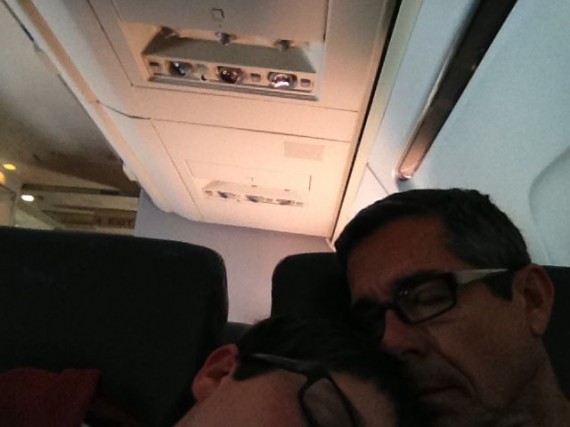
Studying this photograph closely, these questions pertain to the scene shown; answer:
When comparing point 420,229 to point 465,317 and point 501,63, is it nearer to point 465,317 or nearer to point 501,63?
point 465,317

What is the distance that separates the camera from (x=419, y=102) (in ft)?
5.11

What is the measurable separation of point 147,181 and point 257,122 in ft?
3.81

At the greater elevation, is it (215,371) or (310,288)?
(310,288)

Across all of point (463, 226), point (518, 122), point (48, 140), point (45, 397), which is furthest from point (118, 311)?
point (48, 140)

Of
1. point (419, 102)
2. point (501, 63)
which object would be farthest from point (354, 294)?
point (419, 102)

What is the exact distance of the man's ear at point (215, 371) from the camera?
73 cm

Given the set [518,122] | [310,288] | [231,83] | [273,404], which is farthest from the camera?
[231,83]

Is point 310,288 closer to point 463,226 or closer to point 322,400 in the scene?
point 463,226

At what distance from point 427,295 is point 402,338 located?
0.09 m

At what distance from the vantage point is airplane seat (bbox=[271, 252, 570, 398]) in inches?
38.0

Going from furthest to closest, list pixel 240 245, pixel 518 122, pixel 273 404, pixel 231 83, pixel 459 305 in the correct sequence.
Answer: pixel 240 245 < pixel 231 83 < pixel 518 122 < pixel 459 305 < pixel 273 404

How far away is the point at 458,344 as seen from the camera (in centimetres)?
84

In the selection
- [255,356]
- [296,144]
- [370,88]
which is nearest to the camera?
[255,356]

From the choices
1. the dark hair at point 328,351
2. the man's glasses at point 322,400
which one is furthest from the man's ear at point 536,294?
the man's glasses at point 322,400
